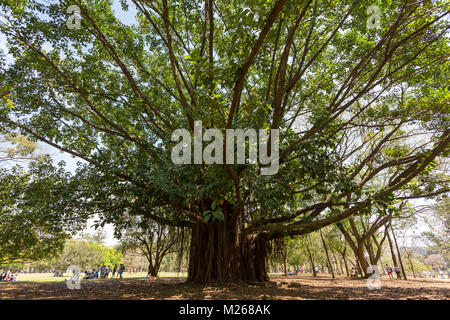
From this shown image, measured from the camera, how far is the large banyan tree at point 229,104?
402 centimetres

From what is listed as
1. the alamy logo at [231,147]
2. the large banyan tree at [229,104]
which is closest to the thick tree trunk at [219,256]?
the large banyan tree at [229,104]

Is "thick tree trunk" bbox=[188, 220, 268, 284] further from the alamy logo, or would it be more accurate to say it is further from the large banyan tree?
the alamy logo

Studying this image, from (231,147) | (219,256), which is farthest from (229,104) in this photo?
(219,256)

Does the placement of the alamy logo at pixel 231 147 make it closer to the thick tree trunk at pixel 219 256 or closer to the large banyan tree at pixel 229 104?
the large banyan tree at pixel 229 104

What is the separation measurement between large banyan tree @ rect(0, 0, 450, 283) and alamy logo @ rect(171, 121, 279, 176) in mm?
151

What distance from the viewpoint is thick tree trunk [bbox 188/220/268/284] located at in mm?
5492

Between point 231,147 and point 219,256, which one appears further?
point 219,256

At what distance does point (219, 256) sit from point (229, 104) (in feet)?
11.3

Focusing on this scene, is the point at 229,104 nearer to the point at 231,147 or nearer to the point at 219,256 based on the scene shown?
the point at 231,147

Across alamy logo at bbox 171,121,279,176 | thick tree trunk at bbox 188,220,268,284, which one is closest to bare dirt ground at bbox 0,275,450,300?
thick tree trunk at bbox 188,220,268,284

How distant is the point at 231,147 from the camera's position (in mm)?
3115

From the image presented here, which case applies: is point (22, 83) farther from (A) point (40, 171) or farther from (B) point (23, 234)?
(B) point (23, 234)

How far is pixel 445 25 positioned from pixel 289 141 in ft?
11.1
